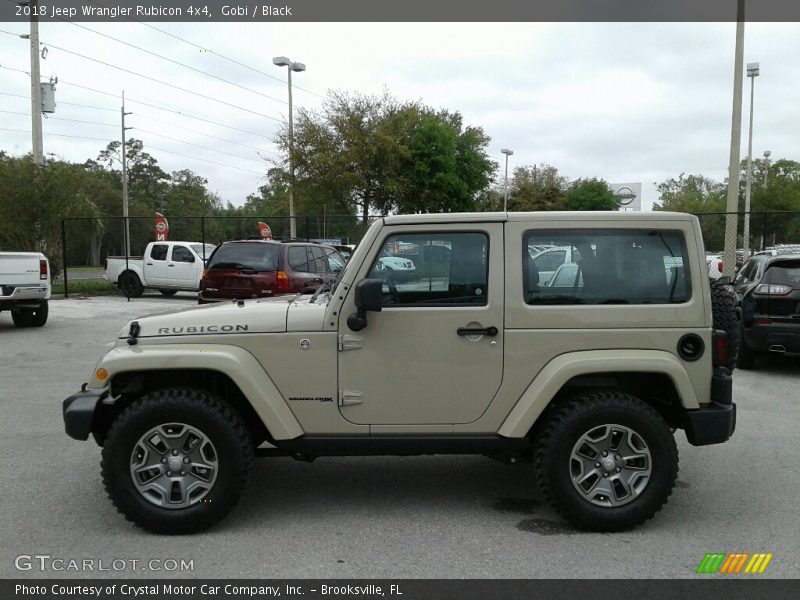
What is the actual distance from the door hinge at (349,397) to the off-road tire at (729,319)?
2.28 meters

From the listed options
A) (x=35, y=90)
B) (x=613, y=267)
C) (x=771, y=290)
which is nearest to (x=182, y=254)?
(x=35, y=90)

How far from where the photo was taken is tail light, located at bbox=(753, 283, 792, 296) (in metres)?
9.05

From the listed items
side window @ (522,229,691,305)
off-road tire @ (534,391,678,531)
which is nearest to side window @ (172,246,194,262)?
side window @ (522,229,691,305)

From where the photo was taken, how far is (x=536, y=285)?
4371 mm

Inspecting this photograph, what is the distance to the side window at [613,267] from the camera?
4379 millimetres

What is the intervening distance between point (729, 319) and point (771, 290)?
522cm

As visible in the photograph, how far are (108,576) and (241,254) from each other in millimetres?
9608

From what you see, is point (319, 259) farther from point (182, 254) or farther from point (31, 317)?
point (182, 254)

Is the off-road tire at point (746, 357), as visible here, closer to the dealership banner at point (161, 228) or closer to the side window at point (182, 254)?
the side window at point (182, 254)

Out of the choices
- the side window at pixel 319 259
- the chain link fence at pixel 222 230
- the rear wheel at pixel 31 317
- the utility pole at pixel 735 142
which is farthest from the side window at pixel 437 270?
the chain link fence at pixel 222 230

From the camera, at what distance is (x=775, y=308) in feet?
29.8
